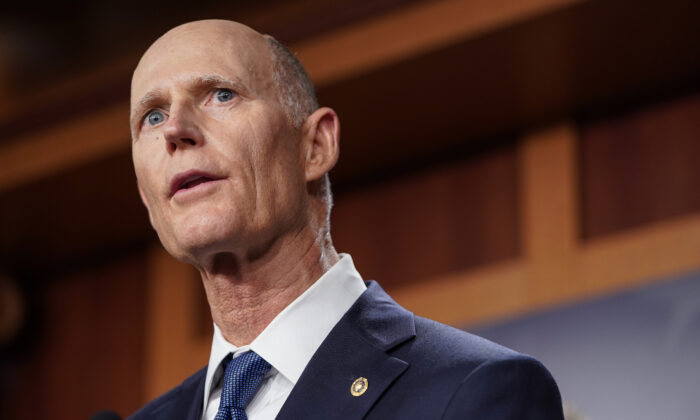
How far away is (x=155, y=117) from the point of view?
5.65ft

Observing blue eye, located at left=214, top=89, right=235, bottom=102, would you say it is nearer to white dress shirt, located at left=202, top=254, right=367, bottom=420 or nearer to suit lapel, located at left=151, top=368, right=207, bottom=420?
white dress shirt, located at left=202, top=254, right=367, bottom=420

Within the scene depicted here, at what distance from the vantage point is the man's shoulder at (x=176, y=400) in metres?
1.73

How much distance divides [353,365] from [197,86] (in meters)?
0.45

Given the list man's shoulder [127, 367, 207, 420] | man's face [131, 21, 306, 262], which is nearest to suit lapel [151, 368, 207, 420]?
man's shoulder [127, 367, 207, 420]

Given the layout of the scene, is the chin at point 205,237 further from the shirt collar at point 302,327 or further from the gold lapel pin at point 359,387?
the gold lapel pin at point 359,387

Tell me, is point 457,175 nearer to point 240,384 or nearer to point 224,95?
point 224,95

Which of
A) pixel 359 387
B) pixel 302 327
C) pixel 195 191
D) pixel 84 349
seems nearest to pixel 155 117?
pixel 195 191

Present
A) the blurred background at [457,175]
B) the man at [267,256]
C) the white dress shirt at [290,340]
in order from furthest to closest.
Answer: the blurred background at [457,175], the white dress shirt at [290,340], the man at [267,256]

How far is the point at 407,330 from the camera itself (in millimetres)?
1580

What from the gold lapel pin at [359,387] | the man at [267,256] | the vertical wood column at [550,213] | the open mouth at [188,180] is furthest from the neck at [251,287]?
the vertical wood column at [550,213]

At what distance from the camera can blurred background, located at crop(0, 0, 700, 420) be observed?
3.43 m

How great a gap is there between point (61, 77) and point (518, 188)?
5.96 feet

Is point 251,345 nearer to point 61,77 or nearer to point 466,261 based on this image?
point 466,261

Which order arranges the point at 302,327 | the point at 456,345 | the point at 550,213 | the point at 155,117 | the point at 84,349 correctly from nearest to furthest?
the point at 456,345, the point at 302,327, the point at 155,117, the point at 550,213, the point at 84,349
